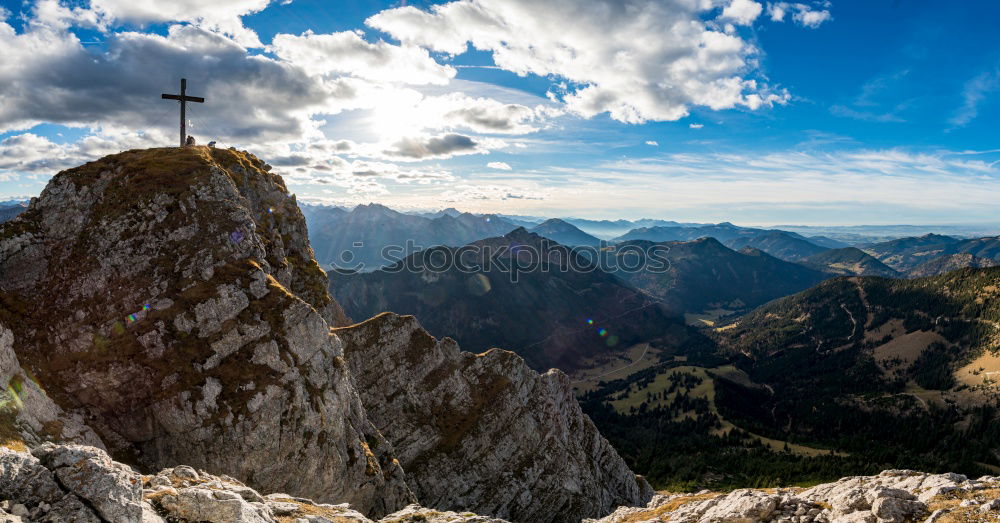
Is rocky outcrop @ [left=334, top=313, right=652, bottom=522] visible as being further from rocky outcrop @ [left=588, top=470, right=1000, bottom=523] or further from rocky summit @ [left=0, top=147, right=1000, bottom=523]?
rocky outcrop @ [left=588, top=470, right=1000, bottom=523]

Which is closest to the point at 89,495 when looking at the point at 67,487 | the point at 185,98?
the point at 67,487

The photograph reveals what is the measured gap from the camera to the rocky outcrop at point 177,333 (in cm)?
3922

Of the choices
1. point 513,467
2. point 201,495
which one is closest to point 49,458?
point 201,495

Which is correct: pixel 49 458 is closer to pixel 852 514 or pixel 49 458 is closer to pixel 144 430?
pixel 144 430

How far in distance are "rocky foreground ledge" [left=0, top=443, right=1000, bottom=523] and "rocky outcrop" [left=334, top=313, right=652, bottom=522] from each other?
3776 centimetres

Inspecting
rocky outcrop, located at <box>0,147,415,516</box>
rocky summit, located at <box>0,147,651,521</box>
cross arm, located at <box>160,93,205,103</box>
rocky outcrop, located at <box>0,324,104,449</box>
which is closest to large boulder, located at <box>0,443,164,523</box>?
rocky summit, located at <box>0,147,651,521</box>

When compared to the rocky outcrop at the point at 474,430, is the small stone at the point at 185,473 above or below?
above

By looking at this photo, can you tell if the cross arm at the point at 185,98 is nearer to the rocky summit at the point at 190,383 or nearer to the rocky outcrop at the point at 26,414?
the rocky summit at the point at 190,383

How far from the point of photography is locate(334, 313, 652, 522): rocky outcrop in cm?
7838

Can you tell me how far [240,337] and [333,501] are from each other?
20.9 meters

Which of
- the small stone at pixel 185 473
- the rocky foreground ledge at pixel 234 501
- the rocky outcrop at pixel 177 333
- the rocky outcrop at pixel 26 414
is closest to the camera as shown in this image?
the rocky foreground ledge at pixel 234 501

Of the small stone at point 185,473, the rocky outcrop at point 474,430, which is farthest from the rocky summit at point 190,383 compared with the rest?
the rocky outcrop at point 474,430

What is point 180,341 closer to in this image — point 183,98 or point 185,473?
point 185,473

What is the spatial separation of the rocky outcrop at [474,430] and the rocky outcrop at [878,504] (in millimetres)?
48737
